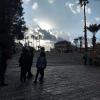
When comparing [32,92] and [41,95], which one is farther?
[32,92]

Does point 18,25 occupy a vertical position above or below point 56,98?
above

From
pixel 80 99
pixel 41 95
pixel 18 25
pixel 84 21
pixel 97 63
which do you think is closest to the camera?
pixel 80 99

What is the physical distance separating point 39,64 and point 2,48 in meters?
2.06

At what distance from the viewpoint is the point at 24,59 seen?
22766 mm

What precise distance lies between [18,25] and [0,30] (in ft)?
88.0

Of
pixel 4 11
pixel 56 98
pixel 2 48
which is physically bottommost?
pixel 56 98

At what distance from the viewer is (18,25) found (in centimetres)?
6888

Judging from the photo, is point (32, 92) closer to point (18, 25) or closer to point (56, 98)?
point (56, 98)

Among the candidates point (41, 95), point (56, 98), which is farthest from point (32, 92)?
point (56, 98)

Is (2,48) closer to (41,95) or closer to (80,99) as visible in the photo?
(41,95)

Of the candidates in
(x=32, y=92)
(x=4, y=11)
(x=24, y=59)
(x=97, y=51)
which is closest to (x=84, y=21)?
(x=97, y=51)

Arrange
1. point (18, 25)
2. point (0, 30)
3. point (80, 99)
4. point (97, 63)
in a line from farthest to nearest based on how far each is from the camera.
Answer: point (18, 25) → point (97, 63) → point (0, 30) → point (80, 99)

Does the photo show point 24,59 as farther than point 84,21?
No

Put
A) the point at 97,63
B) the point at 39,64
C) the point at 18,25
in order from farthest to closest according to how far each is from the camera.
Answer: the point at 18,25 < the point at 97,63 < the point at 39,64
